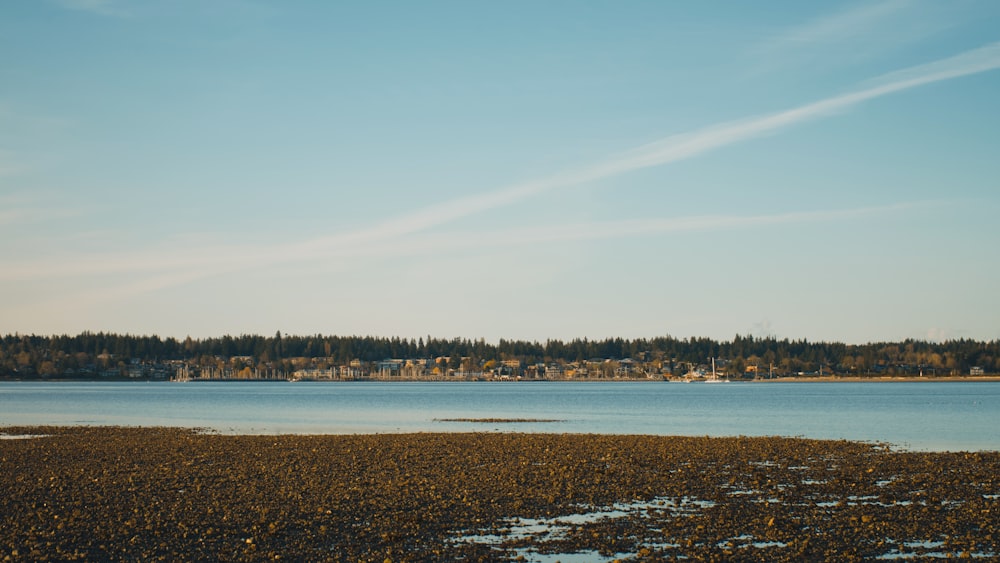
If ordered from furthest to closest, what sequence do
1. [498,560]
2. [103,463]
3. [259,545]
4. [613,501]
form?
[103,463], [613,501], [259,545], [498,560]

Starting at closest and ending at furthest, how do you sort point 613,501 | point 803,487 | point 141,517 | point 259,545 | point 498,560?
point 498,560 → point 259,545 → point 141,517 → point 613,501 → point 803,487

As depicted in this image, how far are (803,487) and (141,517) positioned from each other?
19.6 metres

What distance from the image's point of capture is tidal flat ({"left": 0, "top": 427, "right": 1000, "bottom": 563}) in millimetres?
20438

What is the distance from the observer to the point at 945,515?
964 inches

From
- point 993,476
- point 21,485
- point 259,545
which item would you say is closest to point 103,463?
point 21,485

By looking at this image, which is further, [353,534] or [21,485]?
[21,485]

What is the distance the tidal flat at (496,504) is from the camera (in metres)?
20.4

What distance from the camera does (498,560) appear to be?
19469 millimetres

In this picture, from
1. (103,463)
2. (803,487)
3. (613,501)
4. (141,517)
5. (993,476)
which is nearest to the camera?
(141,517)

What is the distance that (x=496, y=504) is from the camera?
26.6 m

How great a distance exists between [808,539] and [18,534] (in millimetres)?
17805

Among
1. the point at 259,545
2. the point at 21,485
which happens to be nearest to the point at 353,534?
the point at 259,545

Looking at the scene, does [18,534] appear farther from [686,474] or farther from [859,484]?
[859,484]

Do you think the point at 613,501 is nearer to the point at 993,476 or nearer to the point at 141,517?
the point at 141,517
